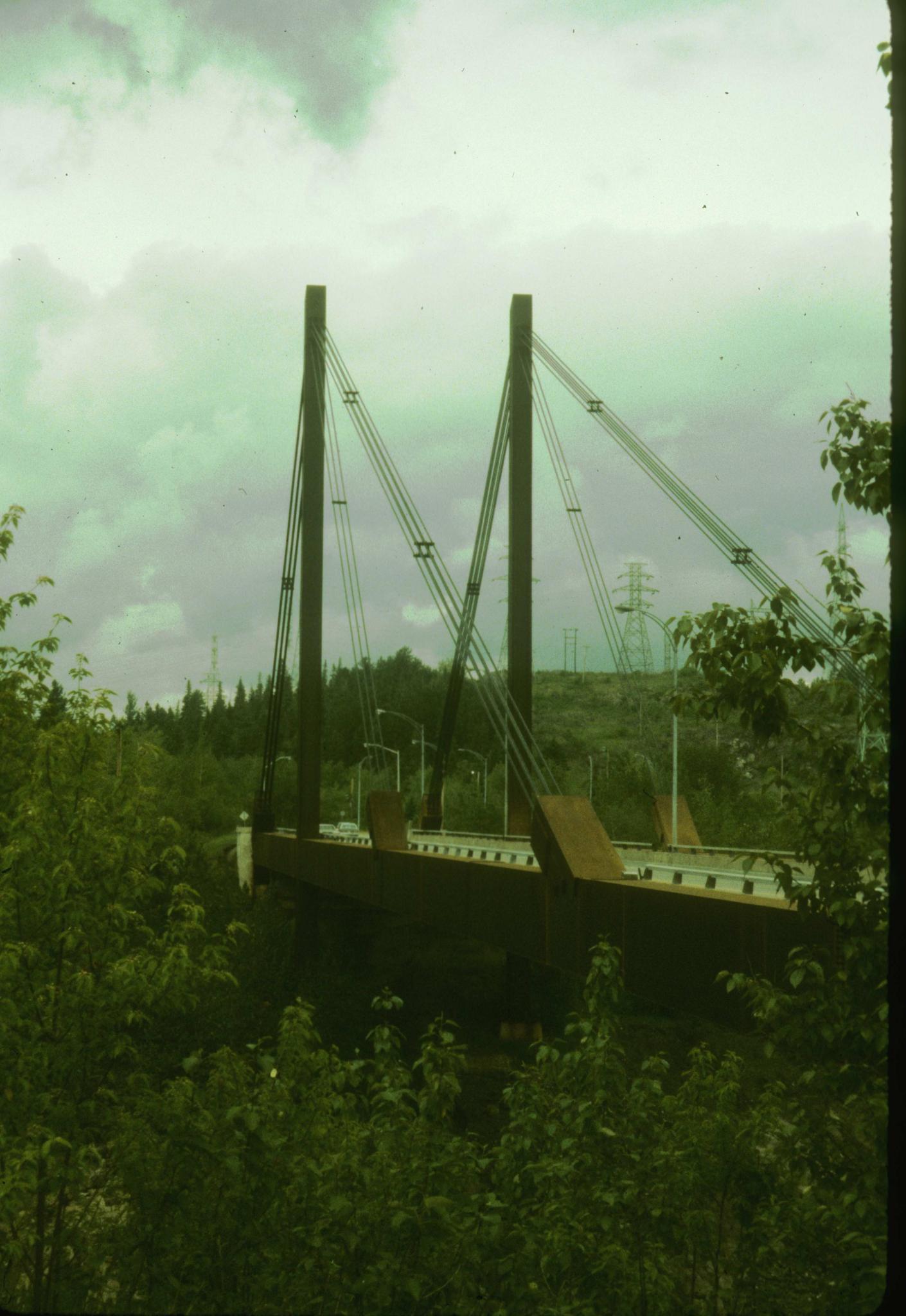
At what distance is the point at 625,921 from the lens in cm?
1267

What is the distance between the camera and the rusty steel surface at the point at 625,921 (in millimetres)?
9922

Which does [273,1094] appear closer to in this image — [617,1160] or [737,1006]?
[617,1160]

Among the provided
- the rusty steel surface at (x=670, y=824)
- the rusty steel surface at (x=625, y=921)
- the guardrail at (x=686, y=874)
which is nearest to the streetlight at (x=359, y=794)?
the rusty steel surface at (x=670, y=824)

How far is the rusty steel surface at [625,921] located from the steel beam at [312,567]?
1458 cm

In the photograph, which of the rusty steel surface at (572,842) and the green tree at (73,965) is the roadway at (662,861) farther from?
the green tree at (73,965)

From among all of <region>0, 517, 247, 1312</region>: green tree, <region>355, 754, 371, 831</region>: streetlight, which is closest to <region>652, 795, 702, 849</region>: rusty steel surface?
<region>0, 517, 247, 1312</region>: green tree

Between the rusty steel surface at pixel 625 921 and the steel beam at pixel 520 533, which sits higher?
the steel beam at pixel 520 533

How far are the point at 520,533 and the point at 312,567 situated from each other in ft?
36.6

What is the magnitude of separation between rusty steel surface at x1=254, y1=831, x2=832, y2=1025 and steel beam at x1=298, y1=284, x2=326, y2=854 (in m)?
14.6

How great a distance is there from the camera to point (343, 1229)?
336 inches

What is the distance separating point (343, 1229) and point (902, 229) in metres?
7.04

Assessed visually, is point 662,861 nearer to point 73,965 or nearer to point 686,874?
point 686,874

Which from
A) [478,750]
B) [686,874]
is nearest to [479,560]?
[686,874]

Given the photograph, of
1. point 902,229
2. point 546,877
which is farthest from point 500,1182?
point 902,229
